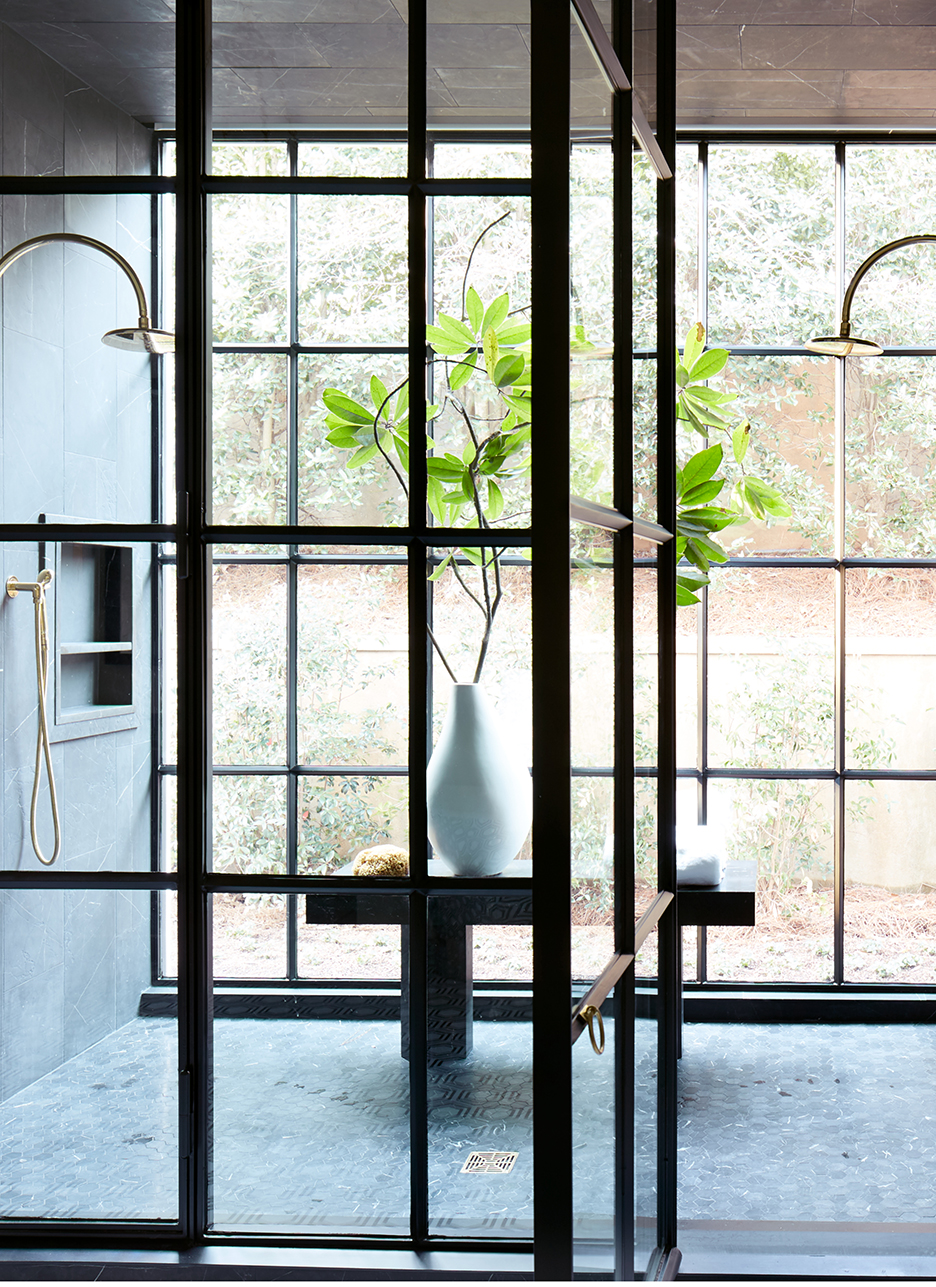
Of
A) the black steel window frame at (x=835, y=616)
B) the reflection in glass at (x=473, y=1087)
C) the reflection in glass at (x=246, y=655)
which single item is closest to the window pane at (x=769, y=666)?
the black steel window frame at (x=835, y=616)

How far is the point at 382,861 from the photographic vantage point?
6.79 ft

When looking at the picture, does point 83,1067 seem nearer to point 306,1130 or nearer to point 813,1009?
point 306,1130

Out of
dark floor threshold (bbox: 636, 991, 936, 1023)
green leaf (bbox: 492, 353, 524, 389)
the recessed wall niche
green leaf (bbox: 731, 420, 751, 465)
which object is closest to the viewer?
green leaf (bbox: 492, 353, 524, 389)

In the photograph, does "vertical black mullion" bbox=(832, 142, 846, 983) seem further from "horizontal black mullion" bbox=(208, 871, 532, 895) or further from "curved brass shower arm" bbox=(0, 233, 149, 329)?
"curved brass shower arm" bbox=(0, 233, 149, 329)

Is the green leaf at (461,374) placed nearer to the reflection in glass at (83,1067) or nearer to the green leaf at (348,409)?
the green leaf at (348,409)

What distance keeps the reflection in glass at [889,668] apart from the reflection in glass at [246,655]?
6.87 feet

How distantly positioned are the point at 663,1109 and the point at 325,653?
108cm

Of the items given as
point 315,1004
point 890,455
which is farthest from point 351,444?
point 890,455

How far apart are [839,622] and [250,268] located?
2.13 meters

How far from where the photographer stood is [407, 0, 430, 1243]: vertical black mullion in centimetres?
197

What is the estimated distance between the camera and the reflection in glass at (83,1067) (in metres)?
2.13

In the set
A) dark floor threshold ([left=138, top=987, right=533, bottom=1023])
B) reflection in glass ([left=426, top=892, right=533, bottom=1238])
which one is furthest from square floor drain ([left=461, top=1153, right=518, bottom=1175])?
dark floor threshold ([left=138, top=987, right=533, bottom=1023])

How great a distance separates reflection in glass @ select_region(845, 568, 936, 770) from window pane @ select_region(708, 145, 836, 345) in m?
0.85

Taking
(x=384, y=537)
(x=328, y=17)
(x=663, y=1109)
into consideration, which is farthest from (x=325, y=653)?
(x=328, y=17)
